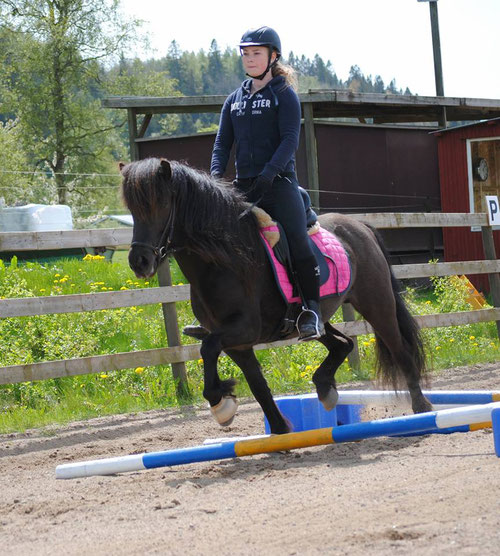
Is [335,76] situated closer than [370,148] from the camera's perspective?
No

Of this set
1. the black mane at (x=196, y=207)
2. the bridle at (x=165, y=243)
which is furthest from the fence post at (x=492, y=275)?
the bridle at (x=165, y=243)

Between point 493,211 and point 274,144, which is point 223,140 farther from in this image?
point 493,211

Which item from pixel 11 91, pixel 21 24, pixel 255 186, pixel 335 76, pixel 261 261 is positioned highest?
pixel 335 76

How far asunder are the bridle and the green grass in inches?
112

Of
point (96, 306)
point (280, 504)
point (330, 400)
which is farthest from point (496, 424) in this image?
point (96, 306)

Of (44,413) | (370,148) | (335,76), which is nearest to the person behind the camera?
(44,413)

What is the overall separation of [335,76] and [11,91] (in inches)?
6205

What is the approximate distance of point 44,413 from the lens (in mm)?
7641

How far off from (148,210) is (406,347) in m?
2.76

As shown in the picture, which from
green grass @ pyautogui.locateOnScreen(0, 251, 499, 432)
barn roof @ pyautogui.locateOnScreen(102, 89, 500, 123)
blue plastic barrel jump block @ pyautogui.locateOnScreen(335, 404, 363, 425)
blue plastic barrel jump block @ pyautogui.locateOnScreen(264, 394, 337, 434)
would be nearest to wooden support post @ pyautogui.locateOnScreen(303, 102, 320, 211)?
barn roof @ pyautogui.locateOnScreen(102, 89, 500, 123)

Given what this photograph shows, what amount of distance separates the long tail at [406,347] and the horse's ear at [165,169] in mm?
2475

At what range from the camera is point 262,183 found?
5199mm

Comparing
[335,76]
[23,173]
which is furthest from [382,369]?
[335,76]

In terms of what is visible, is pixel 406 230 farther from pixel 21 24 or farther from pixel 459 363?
pixel 21 24
